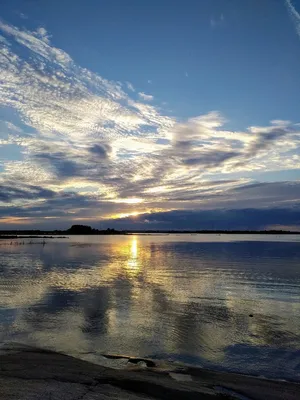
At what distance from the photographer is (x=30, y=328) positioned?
59.4ft

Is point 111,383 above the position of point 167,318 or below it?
above

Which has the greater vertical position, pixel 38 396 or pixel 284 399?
pixel 38 396

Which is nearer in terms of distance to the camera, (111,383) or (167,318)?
(111,383)

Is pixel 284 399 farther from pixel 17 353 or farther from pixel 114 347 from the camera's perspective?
pixel 17 353

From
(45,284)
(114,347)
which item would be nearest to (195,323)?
(114,347)

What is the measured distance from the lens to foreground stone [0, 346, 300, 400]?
9031mm

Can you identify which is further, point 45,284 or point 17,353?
point 45,284

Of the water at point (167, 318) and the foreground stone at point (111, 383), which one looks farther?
the water at point (167, 318)

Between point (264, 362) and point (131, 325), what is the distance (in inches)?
291

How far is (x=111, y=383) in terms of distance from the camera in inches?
407

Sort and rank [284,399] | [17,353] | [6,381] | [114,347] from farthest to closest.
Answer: [114,347], [17,353], [284,399], [6,381]

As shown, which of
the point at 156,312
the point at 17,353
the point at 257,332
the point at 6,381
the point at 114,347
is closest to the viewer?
the point at 6,381

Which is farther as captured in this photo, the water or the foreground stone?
the water

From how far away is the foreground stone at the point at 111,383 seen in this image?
903cm
